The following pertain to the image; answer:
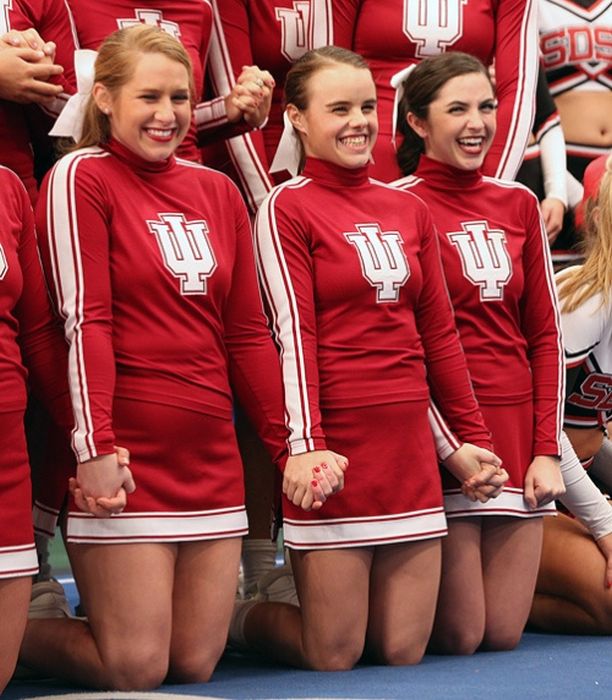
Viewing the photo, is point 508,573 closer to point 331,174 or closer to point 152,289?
point 331,174

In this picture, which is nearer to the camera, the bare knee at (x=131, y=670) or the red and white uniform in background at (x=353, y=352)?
the bare knee at (x=131, y=670)

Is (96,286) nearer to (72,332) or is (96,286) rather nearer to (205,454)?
(72,332)

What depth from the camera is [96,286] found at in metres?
3.19

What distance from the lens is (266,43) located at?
4.07 meters

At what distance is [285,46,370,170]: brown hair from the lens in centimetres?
365

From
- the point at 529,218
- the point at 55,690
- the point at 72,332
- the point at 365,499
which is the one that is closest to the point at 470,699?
the point at 365,499

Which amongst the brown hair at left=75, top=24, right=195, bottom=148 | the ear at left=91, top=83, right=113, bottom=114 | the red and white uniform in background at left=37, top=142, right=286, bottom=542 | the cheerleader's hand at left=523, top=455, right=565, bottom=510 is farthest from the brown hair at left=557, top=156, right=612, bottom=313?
the ear at left=91, top=83, right=113, bottom=114

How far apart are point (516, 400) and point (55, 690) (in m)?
1.38

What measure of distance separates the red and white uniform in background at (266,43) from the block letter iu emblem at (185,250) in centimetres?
62

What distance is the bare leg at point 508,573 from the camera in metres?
3.76

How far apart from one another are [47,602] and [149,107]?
1.18 metres

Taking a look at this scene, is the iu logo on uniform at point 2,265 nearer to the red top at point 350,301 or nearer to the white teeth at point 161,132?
the white teeth at point 161,132

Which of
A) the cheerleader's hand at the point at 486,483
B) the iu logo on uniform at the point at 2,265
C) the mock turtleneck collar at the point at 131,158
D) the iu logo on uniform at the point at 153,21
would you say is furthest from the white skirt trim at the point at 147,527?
the iu logo on uniform at the point at 153,21

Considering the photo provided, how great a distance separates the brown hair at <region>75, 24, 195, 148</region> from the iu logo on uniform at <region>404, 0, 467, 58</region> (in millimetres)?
939
